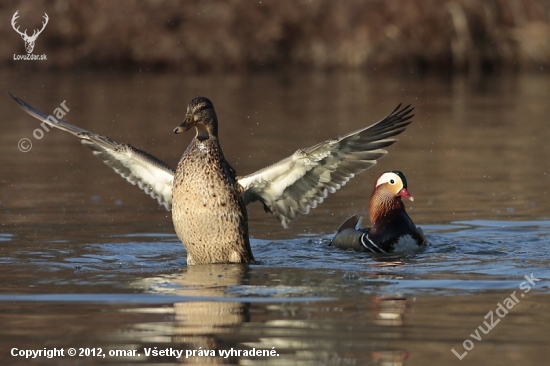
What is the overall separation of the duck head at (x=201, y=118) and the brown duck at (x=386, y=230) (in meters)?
1.46

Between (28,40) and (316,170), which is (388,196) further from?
(28,40)

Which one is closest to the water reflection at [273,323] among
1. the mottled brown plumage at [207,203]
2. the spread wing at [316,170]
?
the mottled brown plumage at [207,203]

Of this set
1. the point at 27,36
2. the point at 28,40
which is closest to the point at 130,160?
the point at 28,40

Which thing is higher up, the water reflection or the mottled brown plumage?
the mottled brown plumage

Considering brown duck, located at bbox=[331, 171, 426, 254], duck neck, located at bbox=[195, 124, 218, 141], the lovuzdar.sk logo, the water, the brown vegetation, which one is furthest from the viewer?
the lovuzdar.sk logo

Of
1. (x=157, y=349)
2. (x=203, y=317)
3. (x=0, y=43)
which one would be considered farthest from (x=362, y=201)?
(x=0, y=43)

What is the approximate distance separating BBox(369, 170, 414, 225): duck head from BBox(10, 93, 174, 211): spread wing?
1.72m

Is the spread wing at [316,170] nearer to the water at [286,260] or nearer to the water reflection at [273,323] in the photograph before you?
the water at [286,260]

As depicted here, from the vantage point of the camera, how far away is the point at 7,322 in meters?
5.96

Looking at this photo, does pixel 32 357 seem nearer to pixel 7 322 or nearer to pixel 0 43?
pixel 7 322

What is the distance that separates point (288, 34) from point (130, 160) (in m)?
18.3

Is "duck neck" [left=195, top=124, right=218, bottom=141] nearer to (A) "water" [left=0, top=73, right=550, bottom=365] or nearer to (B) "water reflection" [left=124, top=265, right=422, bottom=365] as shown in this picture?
(A) "water" [left=0, top=73, right=550, bottom=365]

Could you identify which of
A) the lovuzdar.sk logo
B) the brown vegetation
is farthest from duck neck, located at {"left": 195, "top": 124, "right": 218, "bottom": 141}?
Result: the lovuzdar.sk logo

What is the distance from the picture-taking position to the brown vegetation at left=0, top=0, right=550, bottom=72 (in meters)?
24.9
